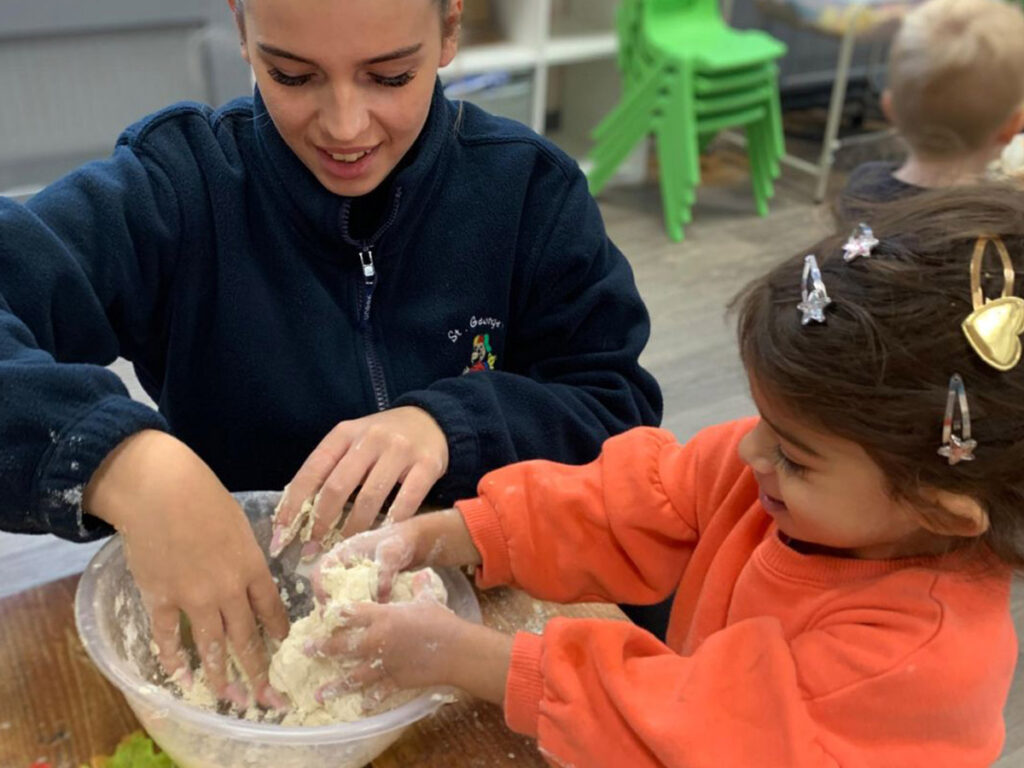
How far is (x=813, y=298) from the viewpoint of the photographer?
707 millimetres

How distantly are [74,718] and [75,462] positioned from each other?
206mm

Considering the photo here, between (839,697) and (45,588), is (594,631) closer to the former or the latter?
(839,697)

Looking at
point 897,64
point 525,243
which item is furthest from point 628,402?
point 897,64

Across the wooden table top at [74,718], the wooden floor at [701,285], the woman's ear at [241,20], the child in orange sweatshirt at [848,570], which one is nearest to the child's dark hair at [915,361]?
the child in orange sweatshirt at [848,570]

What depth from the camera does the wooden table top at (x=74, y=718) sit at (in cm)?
73

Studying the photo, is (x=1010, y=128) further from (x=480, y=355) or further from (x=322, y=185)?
(x=322, y=185)

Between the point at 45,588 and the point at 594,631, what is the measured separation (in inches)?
19.6

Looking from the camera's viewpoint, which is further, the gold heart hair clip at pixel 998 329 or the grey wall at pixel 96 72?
the grey wall at pixel 96 72

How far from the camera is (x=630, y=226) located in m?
3.52

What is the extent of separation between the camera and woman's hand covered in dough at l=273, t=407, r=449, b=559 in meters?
0.84

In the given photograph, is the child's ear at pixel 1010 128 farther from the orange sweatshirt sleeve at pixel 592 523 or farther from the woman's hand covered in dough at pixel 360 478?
the woman's hand covered in dough at pixel 360 478

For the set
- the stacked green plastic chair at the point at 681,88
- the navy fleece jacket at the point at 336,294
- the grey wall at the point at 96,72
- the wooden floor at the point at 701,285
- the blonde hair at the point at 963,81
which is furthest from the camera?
the stacked green plastic chair at the point at 681,88

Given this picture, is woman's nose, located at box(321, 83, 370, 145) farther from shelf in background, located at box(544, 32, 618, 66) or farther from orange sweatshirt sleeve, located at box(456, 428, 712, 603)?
shelf in background, located at box(544, 32, 618, 66)

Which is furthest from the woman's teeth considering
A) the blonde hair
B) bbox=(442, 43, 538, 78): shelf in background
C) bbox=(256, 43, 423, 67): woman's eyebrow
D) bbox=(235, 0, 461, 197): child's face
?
bbox=(442, 43, 538, 78): shelf in background
